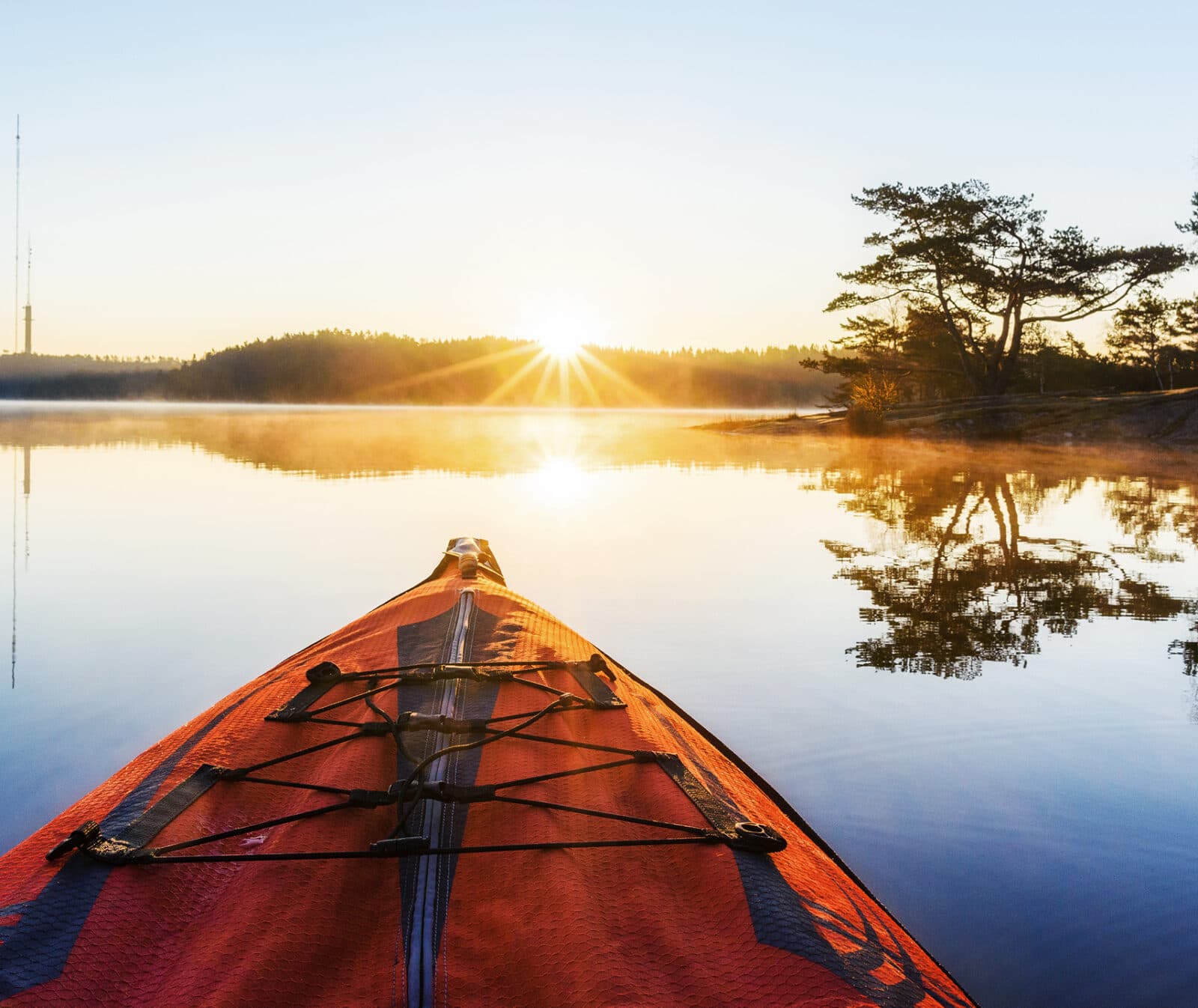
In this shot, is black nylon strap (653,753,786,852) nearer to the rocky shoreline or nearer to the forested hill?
the rocky shoreline

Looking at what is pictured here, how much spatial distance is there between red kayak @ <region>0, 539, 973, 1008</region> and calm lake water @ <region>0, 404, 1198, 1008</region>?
700mm

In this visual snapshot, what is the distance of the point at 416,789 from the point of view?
85.8 inches

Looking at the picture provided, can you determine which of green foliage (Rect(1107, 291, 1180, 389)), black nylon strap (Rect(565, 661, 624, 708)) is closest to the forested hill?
green foliage (Rect(1107, 291, 1180, 389))

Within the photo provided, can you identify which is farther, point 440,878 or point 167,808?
point 167,808

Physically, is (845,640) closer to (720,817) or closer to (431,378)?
(720,817)

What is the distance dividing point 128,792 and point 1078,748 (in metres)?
3.83

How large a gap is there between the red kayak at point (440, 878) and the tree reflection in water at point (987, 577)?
300 centimetres

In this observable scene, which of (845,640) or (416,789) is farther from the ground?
(416,789)

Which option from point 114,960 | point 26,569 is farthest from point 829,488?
point 114,960

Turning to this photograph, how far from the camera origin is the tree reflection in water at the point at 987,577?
5.41m

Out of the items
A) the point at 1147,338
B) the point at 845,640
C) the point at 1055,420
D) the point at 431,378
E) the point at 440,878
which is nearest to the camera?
the point at 440,878

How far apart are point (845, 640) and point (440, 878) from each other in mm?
4213

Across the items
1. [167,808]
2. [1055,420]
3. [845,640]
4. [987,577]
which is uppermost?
[1055,420]

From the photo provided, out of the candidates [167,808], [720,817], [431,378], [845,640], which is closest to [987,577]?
[845,640]
